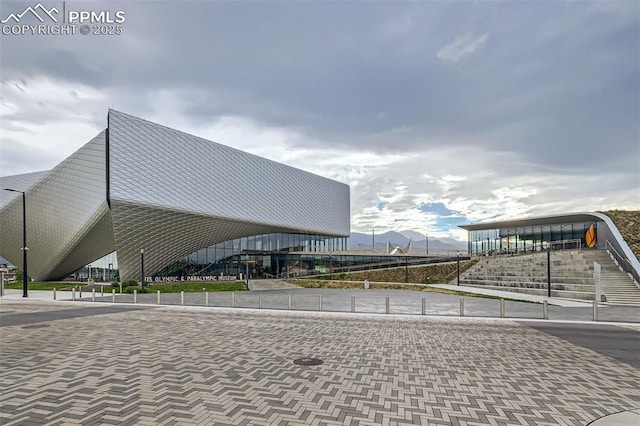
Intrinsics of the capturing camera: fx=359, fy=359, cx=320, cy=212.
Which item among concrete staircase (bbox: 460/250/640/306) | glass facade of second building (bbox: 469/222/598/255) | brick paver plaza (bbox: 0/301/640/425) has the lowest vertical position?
concrete staircase (bbox: 460/250/640/306)

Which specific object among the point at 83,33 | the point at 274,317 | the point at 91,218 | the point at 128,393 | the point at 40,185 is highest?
the point at 83,33

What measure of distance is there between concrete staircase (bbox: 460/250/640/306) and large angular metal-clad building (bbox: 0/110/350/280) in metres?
30.0

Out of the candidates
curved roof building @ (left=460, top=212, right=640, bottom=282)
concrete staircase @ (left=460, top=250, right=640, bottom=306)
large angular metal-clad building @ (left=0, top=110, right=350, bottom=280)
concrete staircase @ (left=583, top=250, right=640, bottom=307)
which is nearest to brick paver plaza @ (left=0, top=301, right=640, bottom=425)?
concrete staircase @ (left=583, top=250, right=640, bottom=307)

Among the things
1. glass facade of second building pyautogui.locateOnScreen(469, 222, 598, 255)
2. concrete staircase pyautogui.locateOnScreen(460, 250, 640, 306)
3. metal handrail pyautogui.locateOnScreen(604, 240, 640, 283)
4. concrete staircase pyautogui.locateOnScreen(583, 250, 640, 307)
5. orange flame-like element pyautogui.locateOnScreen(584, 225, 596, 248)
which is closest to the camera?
concrete staircase pyautogui.locateOnScreen(583, 250, 640, 307)

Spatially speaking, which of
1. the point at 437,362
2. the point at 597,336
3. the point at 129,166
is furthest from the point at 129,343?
the point at 129,166

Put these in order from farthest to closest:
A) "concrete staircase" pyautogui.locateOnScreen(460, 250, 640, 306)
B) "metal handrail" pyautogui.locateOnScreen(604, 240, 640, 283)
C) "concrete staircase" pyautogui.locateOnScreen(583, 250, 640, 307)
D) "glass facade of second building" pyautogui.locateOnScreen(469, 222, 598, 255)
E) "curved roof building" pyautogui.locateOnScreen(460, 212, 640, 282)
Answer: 1. "glass facade of second building" pyautogui.locateOnScreen(469, 222, 598, 255)
2. "curved roof building" pyautogui.locateOnScreen(460, 212, 640, 282)
3. "metal handrail" pyautogui.locateOnScreen(604, 240, 640, 283)
4. "concrete staircase" pyautogui.locateOnScreen(460, 250, 640, 306)
5. "concrete staircase" pyautogui.locateOnScreen(583, 250, 640, 307)

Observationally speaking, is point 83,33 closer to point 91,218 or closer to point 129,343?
point 129,343

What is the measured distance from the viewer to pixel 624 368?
834 cm

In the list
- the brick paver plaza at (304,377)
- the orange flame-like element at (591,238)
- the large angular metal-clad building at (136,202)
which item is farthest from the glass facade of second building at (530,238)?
the brick paver plaza at (304,377)

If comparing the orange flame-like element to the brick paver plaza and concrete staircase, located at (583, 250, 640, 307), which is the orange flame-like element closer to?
concrete staircase, located at (583, 250, 640, 307)

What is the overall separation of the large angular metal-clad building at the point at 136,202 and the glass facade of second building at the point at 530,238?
31710mm

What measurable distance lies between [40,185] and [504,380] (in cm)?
4721

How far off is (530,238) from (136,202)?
163ft

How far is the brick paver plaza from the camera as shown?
564 centimetres
